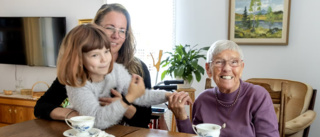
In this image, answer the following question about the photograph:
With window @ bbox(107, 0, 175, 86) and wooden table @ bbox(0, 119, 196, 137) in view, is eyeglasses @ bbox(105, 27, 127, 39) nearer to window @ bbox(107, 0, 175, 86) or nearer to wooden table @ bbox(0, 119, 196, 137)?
wooden table @ bbox(0, 119, 196, 137)

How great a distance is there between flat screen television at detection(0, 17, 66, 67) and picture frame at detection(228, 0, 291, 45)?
94.8 inches

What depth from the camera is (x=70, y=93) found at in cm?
128

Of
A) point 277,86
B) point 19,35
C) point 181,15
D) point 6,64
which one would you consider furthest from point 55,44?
point 277,86

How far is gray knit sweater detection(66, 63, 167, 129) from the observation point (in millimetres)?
1209

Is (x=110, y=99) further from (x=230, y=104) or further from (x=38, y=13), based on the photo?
(x=38, y=13)

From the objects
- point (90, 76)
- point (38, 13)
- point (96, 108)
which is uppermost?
point (38, 13)

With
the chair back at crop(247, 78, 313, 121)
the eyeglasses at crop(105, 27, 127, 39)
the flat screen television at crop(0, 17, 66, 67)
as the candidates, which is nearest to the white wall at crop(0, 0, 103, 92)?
the flat screen television at crop(0, 17, 66, 67)

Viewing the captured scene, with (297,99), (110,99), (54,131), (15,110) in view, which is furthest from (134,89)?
(15,110)

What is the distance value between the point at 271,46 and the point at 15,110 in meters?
3.59

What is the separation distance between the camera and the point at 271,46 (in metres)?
3.14

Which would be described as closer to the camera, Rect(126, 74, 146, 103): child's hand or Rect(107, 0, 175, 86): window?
Rect(126, 74, 146, 103): child's hand

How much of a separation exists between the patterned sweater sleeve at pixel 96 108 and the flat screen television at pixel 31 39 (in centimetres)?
312

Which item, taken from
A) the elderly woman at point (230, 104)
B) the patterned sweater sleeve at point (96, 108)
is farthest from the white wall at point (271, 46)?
the patterned sweater sleeve at point (96, 108)

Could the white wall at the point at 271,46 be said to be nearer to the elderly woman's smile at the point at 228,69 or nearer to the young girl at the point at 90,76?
the elderly woman's smile at the point at 228,69
